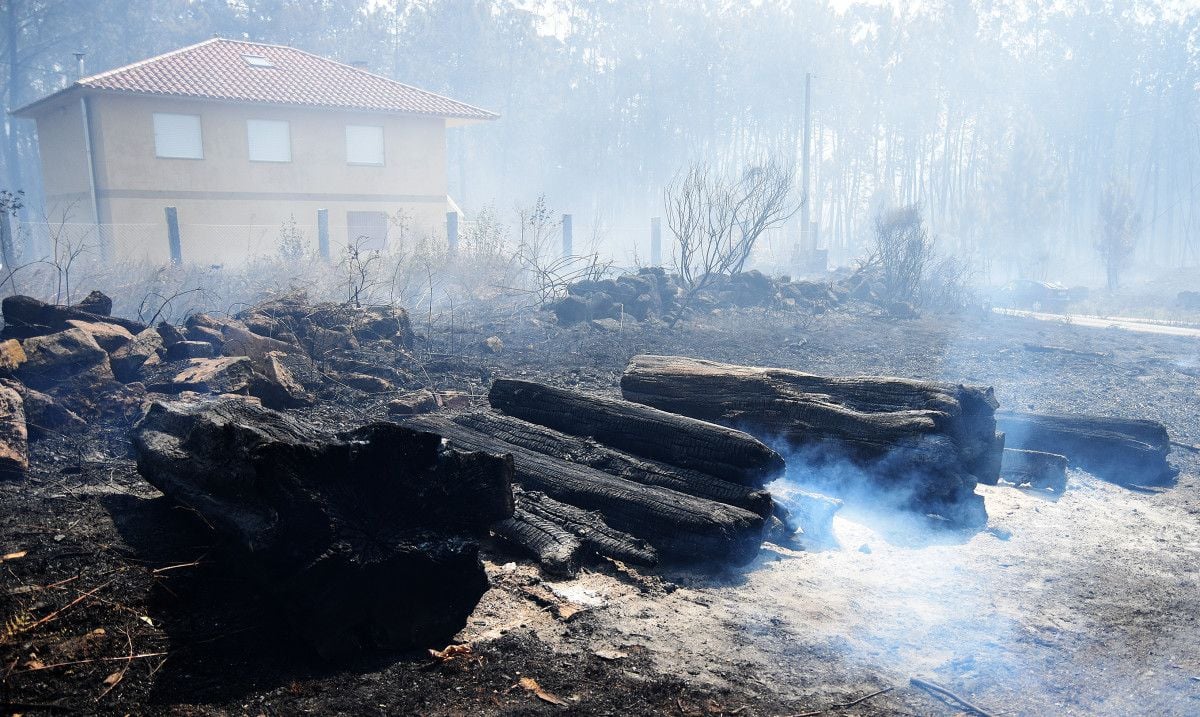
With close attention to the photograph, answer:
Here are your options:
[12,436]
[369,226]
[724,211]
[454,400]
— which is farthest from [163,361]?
[369,226]

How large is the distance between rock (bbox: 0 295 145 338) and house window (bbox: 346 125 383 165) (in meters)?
19.2

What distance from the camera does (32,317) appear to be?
730cm

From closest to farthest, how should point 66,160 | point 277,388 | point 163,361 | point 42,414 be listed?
point 42,414 → point 277,388 → point 163,361 → point 66,160

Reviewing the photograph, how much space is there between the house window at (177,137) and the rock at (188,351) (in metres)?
17.7

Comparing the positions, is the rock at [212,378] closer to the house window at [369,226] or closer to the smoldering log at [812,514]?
the smoldering log at [812,514]

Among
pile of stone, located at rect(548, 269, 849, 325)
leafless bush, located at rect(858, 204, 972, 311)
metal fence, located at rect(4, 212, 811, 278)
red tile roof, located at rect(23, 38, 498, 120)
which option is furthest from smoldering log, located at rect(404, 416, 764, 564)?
red tile roof, located at rect(23, 38, 498, 120)

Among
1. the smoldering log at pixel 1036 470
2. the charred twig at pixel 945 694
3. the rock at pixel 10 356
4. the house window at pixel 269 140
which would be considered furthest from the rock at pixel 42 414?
the house window at pixel 269 140

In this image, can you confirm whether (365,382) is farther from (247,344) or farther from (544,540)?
(544,540)

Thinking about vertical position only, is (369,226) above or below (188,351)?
above

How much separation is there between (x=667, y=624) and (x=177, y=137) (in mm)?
24001

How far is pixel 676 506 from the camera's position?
14.4ft

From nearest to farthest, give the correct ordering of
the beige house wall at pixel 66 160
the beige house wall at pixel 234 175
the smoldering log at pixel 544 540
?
the smoldering log at pixel 544 540
the beige house wall at pixel 234 175
the beige house wall at pixel 66 160

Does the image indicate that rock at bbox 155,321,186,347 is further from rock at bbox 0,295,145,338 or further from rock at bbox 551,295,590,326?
rock at bbox 551,295,590,326

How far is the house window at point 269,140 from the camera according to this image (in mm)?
23953
